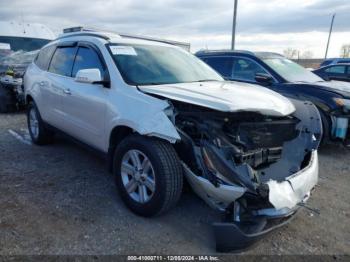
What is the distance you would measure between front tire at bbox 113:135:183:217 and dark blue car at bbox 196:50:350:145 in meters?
3.61

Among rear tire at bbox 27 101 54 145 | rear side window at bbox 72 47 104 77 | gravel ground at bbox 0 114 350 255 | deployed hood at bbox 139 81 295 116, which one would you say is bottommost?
gravel ground at bbox 0 114 350 255

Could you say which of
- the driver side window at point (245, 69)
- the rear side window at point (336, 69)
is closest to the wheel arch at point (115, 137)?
the driver side window at point (245, 69)

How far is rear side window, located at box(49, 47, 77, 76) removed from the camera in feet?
14.5

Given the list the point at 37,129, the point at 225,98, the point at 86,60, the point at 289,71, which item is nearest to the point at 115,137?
the point at 86,60

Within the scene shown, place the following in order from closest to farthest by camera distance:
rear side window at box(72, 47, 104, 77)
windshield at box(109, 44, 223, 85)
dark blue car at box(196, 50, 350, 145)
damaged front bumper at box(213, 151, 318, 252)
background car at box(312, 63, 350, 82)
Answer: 1. damaged front bumper at box(213, 151, 318, 252)
2. windshield at box(109, 44, 223, 85)
3. rear side window at box(72, 47, 104, 77)
4. dark blue car at box(196, 50, 350, 145)
5. background car at box(312, 63, 350, 82)

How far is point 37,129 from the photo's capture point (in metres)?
5.54

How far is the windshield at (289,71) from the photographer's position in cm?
624

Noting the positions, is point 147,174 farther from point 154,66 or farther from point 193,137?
point 154,66

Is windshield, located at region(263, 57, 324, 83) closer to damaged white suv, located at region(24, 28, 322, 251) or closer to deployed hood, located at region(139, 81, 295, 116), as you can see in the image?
damaged white suv, located at region(24, 28, 322, 251)

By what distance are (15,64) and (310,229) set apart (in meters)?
9.26

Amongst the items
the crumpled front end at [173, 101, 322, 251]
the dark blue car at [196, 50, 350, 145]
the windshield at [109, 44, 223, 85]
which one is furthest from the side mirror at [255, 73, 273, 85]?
the crumpled front end at [173, 101, 322, 251]

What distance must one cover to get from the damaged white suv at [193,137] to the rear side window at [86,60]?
0.6 inches

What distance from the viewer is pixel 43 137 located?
5465 mm

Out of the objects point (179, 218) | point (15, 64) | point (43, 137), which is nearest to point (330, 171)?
point (179, 218)
